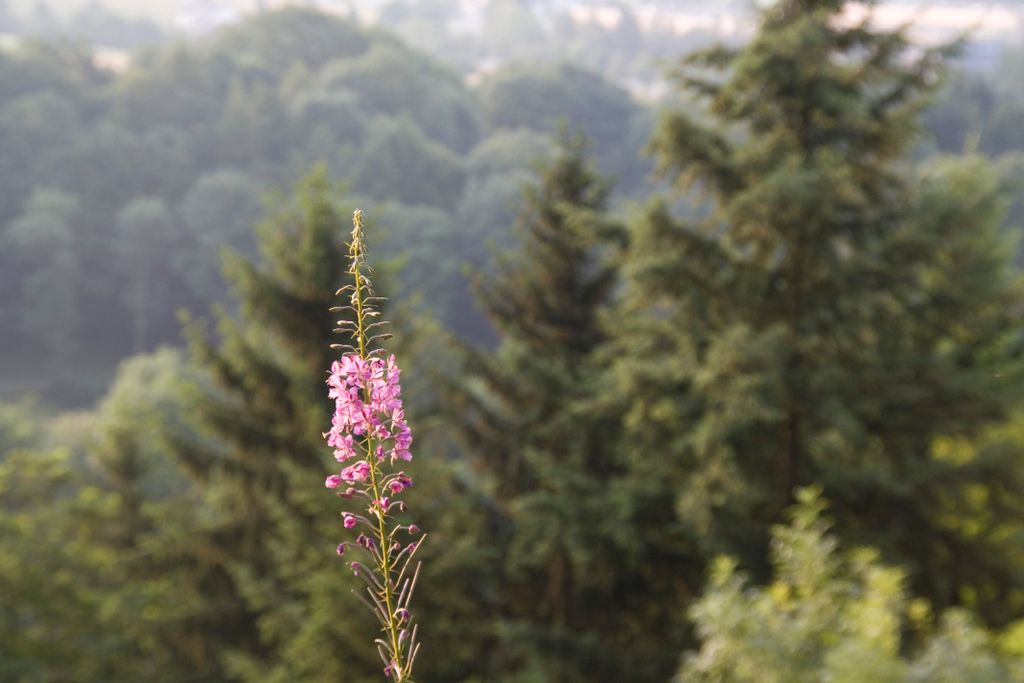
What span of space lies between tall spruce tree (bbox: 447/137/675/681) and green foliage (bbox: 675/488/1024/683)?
4103 millimetres

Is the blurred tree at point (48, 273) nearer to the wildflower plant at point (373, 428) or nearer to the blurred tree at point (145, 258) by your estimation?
the blurred tree at point (145, 258)

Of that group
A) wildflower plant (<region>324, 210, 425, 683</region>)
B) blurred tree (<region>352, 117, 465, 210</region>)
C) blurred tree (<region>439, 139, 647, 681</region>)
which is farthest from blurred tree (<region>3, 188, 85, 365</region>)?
wildflower plant (<region>324, 210, 425, 683</region>)

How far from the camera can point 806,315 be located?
1195cm

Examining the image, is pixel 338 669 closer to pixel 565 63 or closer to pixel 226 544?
Result: pixel 226 544

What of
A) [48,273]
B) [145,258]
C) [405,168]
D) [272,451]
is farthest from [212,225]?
[272,451]

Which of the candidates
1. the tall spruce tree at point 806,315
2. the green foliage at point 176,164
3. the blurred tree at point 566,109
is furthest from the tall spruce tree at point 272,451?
the blurred tree at point 566,109

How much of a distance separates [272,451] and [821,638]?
7501 mm

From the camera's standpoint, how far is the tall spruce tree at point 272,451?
37.4ft

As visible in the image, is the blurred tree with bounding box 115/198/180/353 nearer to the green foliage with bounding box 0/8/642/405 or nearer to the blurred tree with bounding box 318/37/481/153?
the green foliage with bounding box 0/8/642/405

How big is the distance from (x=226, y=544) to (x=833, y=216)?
26.5 feet

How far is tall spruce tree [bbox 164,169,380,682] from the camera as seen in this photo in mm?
11414

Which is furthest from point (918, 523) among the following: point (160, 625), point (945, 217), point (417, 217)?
point (417, 217)

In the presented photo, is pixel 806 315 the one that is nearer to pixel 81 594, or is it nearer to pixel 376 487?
pixel 81 594

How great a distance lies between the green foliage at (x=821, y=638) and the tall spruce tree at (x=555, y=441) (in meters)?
4.10
